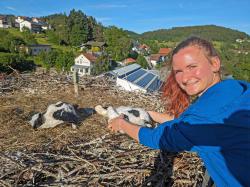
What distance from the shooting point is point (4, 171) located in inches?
122

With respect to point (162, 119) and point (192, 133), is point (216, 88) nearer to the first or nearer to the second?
point (192, 133)

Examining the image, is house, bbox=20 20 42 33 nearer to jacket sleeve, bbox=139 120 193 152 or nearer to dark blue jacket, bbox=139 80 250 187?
jacket sleeve, bbox=139 120 193 152

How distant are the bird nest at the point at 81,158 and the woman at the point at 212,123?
1091mm

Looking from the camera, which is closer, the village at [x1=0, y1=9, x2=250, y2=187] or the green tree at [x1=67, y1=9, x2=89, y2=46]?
the village at [x1=0, y1=9, x2=250, y2=187]

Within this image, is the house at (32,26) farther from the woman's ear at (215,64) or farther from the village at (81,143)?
the woman's ear at (215,64)

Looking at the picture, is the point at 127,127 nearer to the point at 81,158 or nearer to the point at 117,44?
the point at 81,158

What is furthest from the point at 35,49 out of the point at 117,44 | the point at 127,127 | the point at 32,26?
the point at 127,127

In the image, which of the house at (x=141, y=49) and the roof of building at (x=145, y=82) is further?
the house at (x=141, y=49)

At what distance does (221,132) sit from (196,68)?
1.63 ft

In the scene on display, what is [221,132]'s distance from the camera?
177 centimetres

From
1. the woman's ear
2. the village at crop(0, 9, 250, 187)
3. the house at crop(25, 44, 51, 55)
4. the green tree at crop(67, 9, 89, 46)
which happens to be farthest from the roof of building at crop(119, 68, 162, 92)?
the green tree at crop(67, 9, 89, 46)

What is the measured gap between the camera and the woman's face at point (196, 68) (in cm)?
208

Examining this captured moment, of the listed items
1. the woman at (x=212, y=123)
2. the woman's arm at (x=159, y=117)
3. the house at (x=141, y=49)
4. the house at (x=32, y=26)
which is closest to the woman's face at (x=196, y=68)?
the woman at (x=212, y=123)

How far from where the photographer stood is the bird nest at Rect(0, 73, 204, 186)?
3.05m
